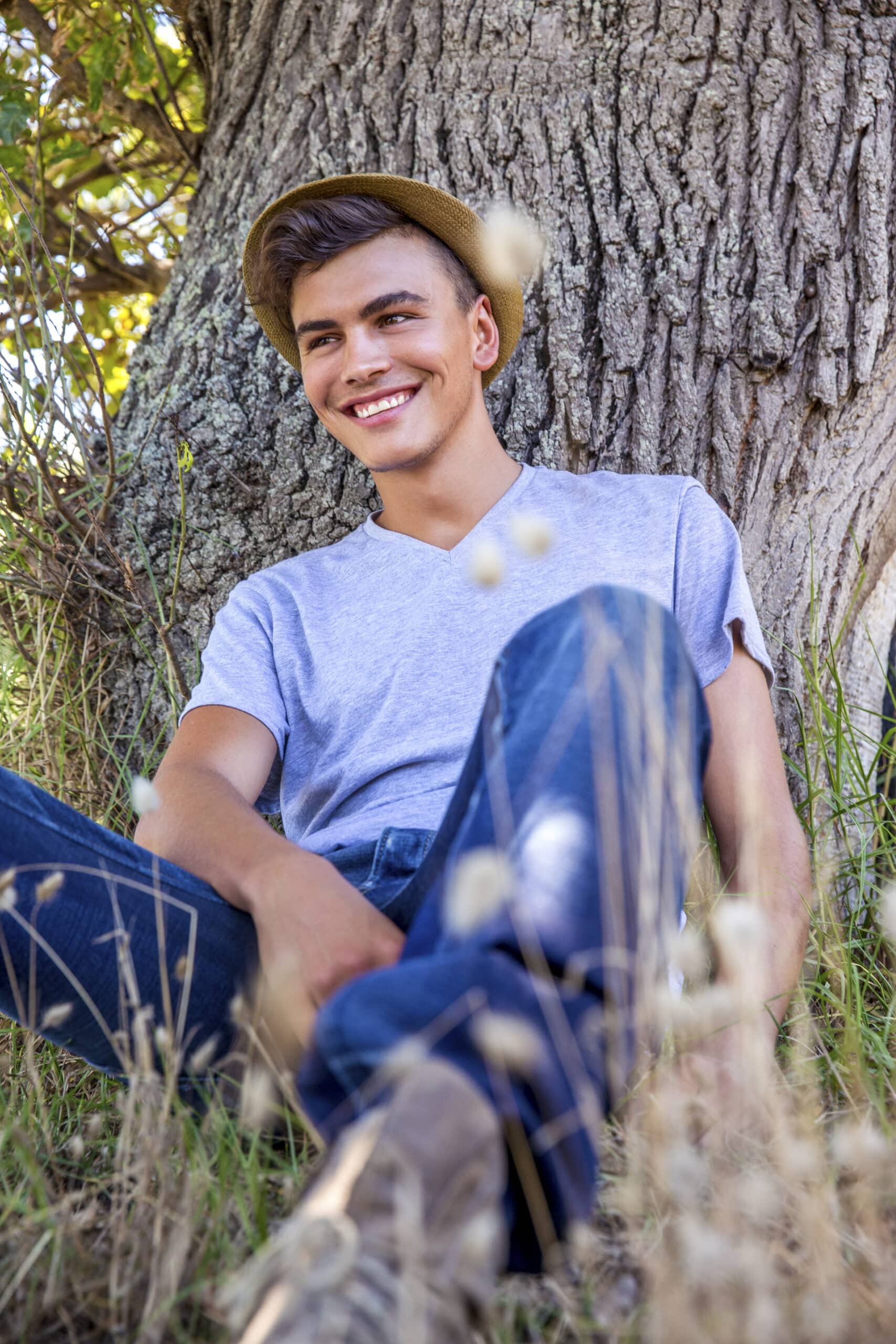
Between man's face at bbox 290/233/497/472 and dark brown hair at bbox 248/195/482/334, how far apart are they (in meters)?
0.02

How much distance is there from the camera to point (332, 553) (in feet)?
7.99

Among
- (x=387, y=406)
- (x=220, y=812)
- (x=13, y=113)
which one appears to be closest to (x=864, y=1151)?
(x=220, y=812)

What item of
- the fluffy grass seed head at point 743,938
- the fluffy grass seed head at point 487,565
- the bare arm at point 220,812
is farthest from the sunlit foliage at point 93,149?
the fluffy grass seed head at point 743,938

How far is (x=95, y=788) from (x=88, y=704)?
22 cm

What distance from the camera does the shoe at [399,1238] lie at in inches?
32.9

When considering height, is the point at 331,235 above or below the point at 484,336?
above

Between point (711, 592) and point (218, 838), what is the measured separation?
1.02m

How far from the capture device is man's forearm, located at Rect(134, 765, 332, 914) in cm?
161

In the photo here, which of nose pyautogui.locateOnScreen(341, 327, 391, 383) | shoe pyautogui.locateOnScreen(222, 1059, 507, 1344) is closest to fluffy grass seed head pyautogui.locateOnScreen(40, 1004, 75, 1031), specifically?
shoe pyautogui.locateOnScreen(222, 1059, 507, 1344)

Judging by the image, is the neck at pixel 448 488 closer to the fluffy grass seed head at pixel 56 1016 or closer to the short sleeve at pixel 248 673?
the short sleeve at pixel 248 673

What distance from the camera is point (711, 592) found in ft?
6.76

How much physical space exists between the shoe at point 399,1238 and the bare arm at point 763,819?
848 millimetres

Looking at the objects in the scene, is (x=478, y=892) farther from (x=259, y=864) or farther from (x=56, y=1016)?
(x=259, y=864)

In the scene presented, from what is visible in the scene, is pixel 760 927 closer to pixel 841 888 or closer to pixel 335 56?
pixel 841 888
